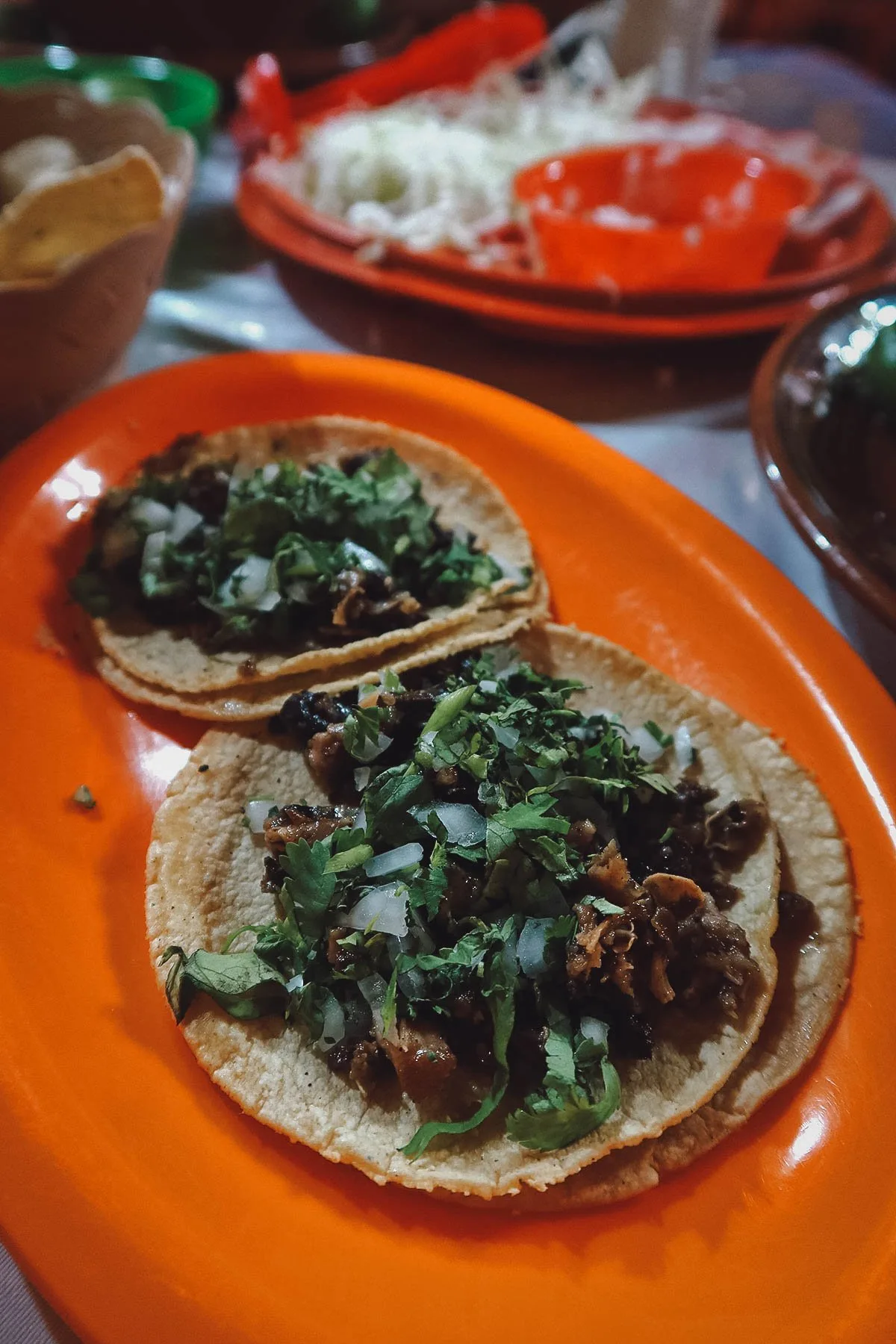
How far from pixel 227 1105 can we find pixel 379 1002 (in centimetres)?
29

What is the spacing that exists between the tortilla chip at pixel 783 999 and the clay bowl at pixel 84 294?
180 centimetres

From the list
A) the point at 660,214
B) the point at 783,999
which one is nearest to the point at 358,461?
the point at 783,999

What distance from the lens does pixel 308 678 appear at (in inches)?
80.8

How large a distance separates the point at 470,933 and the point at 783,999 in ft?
1.88

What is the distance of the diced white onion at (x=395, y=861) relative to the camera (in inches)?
62.6

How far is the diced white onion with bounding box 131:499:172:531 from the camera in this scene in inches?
85.6

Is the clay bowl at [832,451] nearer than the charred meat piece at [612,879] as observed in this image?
No

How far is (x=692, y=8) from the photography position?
4848 millimetres

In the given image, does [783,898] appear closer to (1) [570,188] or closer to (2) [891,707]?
(2) [891,707]

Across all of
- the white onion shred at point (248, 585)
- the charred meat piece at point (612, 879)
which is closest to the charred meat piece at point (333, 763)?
the white onion shred at point (248, 585)

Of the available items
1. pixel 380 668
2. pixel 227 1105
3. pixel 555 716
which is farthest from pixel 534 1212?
pixel 380 668

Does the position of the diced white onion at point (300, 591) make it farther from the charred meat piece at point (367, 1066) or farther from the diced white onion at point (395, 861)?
the charred meat piece at point (367, 1066)

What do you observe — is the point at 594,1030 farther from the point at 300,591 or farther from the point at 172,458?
the point at 172,458

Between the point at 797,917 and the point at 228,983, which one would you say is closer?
the point at 228,983
